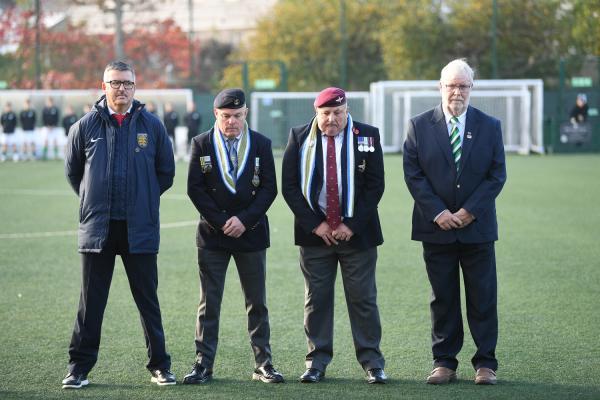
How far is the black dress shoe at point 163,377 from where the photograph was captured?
633cm

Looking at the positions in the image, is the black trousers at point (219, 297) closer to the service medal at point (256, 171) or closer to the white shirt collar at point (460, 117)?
the service medal at point (256, 171)

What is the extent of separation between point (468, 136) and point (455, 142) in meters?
0.09

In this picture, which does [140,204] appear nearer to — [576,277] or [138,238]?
[138,238]

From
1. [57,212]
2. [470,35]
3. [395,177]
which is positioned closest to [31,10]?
[470,35]

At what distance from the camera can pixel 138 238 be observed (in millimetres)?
6223

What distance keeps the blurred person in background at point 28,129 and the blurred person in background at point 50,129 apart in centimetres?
38

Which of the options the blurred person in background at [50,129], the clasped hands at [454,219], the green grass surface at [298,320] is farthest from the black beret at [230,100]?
the blurred person in background at [50,129]

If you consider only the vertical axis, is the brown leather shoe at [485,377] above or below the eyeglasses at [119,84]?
below

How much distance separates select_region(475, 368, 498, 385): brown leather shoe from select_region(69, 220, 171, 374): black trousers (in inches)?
78.7

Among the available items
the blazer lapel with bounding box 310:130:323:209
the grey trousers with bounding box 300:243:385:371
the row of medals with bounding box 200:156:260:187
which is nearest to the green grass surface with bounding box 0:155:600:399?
the grey trousers with bounding box 300:243:385:371

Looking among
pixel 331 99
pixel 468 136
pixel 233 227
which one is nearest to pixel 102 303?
pixel 233 227

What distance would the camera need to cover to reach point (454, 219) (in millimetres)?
6266

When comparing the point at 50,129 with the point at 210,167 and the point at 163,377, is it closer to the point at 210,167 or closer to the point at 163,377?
the point at 210,167

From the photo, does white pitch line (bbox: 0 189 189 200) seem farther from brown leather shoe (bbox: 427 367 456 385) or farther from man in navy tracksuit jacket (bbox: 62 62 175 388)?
brown leather shoe (bbox: 427 367 456 385)
